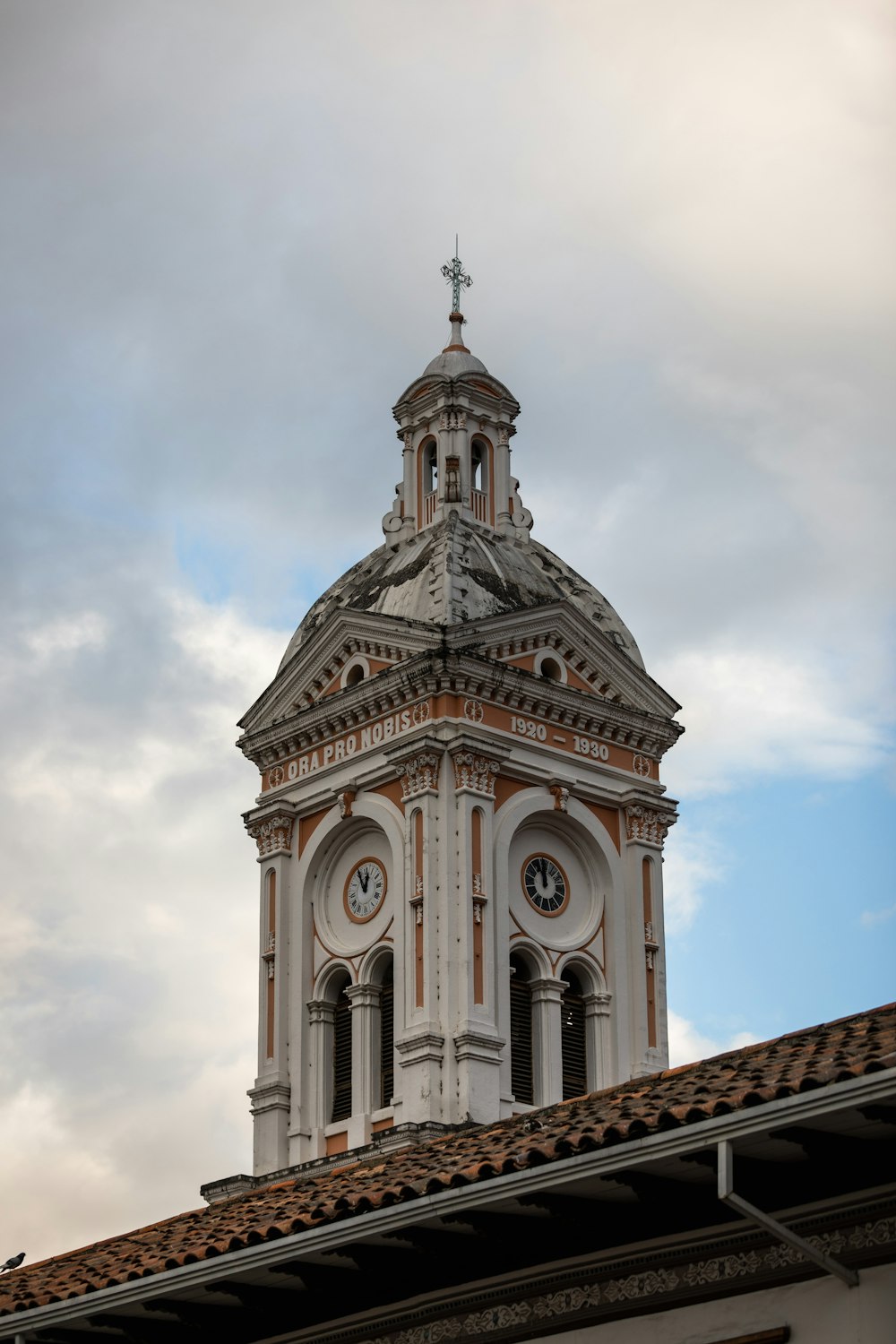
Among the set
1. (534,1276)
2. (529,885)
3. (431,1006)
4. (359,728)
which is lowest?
(534,1276)

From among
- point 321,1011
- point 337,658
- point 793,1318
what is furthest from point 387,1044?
point 793,1318

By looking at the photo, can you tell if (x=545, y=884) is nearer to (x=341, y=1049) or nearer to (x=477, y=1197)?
(x=341, y=1049)

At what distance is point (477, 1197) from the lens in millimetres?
16562

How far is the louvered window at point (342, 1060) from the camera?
41125 mm

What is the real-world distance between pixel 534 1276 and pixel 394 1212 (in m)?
1.22

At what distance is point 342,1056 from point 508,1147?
23.2 meters

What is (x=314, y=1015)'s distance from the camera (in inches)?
1658

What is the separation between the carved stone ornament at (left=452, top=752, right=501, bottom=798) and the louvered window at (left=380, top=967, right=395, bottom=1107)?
3600 millimetres

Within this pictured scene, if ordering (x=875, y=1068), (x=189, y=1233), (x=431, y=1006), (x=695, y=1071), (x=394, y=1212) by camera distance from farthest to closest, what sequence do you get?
(x=431, y=1006), (x=189, y=1233), (x=695, y=1071), (x=394, y=1212), (x=875, y=1068)

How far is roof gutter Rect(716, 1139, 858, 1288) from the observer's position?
48.6 feet

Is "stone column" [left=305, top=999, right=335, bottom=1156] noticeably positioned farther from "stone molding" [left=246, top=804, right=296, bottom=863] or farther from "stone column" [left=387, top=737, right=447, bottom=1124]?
"stone molding" [left=246, top=804, right=296, bottom=863]

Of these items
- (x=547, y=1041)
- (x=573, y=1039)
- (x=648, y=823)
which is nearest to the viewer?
(x=547, y=1041)

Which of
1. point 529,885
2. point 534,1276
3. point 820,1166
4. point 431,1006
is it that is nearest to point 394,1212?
point 534,1276

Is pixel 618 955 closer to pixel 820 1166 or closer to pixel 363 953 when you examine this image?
pixel 363 953
